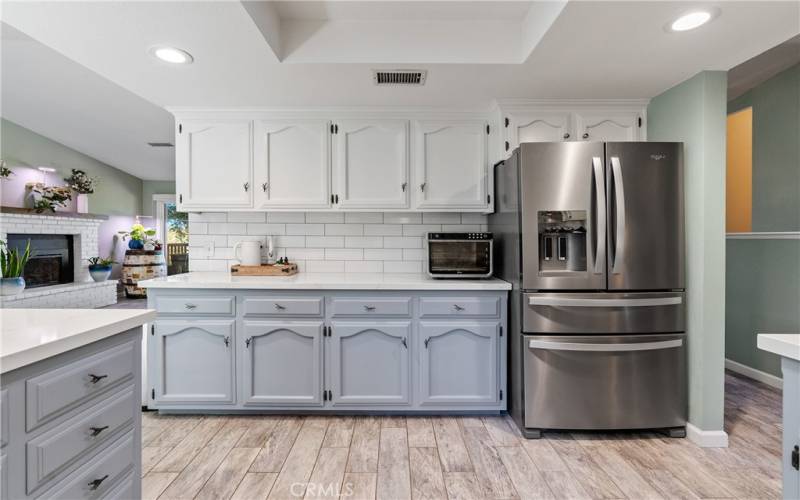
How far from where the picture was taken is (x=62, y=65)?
3.77 m

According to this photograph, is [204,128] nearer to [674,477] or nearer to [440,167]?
[440,167]

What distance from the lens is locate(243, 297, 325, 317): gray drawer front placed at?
7.92 feet

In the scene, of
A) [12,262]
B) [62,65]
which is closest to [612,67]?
[62,65]

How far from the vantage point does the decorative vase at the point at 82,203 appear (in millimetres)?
6395

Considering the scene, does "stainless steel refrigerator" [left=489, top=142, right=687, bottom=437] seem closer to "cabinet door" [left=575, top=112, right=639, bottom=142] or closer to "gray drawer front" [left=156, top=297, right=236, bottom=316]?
"cabinet door" [left=575, top=112, right=639, bottom=142]

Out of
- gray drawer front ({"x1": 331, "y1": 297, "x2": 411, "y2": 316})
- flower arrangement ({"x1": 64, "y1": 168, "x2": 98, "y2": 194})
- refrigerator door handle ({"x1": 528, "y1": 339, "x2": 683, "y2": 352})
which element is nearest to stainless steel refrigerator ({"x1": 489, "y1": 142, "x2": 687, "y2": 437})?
refrigerator door handle ({"x1": 528, "y1": 339, "x2": 683, "y2": 352})

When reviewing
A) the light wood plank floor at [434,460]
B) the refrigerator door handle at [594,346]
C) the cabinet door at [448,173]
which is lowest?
the light wood plank floor at [434,460]

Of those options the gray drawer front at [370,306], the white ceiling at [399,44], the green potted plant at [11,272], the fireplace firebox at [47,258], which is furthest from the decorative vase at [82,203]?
the gray drawer front at [370,306]

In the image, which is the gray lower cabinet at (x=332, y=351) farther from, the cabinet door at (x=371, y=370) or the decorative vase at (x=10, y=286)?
the decorative vase at (x=10, y=286)

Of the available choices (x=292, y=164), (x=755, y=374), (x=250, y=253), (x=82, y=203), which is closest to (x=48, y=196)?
(x=82, y=203)

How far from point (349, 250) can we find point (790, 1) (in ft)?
8.96

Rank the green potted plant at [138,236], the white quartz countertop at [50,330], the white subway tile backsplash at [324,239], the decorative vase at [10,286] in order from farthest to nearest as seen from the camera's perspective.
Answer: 1. the green potted plant at [138,236]
2. the decorative vase at [10,286]
3. the white subway tile backsplash at [324,239]
4. the white quartz countertop at [50,330]

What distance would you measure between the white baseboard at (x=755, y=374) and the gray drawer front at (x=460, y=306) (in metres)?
2.43

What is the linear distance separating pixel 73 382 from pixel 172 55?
1717mm
